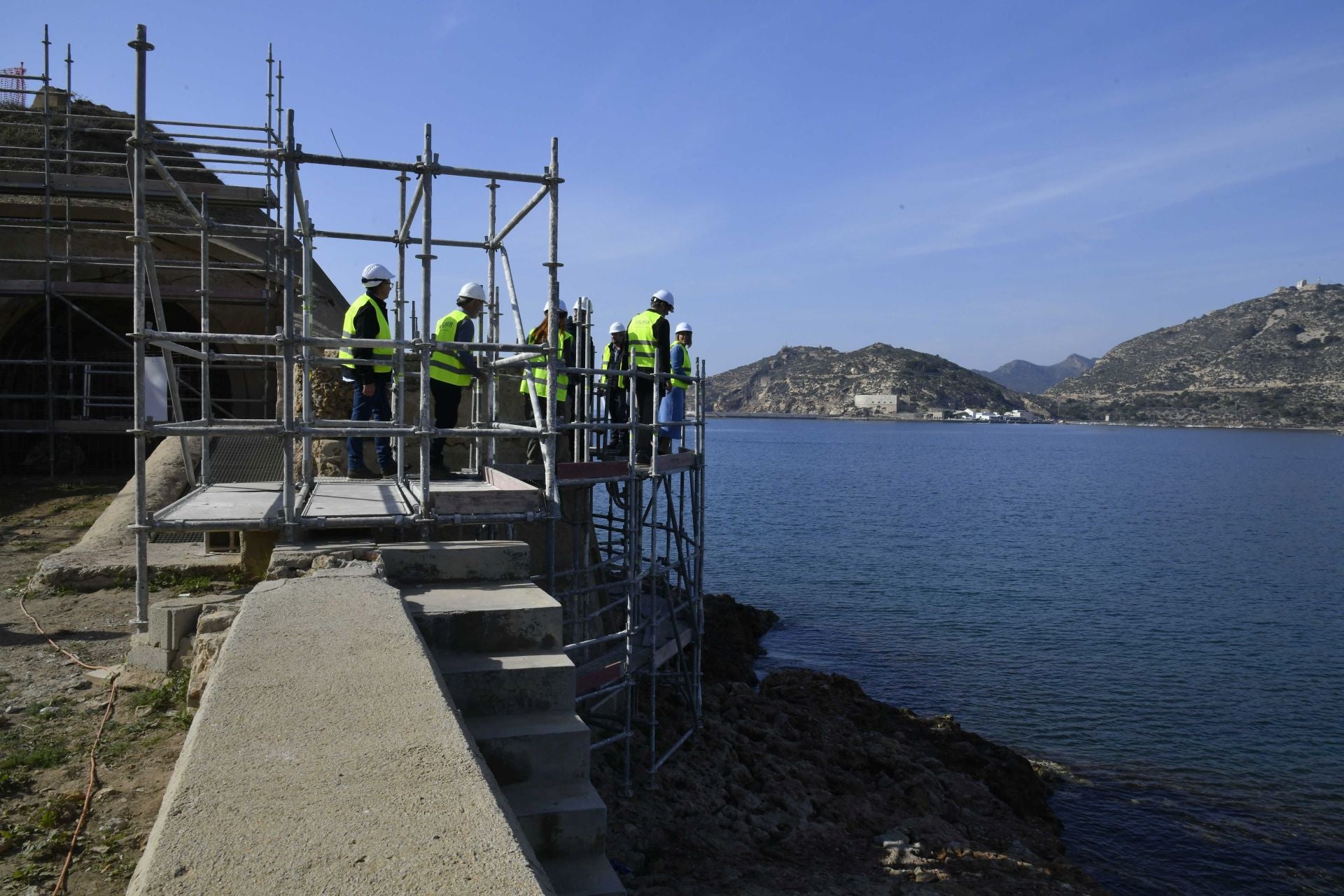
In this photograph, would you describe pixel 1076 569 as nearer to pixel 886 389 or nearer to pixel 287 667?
pixel 287 667

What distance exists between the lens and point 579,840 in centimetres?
459

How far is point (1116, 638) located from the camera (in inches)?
854

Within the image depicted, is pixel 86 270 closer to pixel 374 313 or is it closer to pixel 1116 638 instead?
pixel 374 313

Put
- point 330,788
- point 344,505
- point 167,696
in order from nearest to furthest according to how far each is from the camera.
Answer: point 330,788 → point 167,696 → point 344,505

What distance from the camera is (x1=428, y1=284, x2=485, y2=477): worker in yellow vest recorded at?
9.58 meters

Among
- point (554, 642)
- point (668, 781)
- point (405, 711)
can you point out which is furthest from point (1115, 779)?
point (405, 711)

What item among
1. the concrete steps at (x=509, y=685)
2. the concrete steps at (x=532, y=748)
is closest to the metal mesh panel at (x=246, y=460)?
the concrete steps at (x=509, y=685)

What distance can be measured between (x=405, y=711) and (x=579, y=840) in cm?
146

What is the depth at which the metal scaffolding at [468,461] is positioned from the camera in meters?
6.64

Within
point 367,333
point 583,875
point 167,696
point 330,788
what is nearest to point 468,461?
point 367,333

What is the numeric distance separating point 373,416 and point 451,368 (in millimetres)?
931

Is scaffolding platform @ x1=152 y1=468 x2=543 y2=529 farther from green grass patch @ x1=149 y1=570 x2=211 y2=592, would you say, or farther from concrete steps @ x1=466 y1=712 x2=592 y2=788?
concrete steps @ x1=466 y1=712 x2=592 y2=788

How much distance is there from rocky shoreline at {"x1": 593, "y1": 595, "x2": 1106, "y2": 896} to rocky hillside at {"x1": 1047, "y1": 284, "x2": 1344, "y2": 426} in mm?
158556

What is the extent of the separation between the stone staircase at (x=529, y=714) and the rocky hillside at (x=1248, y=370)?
16791cm
